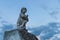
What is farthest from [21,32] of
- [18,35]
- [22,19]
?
[22,19]

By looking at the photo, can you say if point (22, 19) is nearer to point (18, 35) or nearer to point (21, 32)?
point (21, 32)

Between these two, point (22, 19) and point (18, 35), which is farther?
point (22, 19)

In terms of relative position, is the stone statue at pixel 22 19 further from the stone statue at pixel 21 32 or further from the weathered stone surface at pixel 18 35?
the weathered stone surface at pixel 18 35

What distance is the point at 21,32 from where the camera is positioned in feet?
43.9

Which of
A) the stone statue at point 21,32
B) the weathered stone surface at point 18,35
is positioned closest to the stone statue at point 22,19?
the stone statue at point 21,32

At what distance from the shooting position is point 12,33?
13398mm

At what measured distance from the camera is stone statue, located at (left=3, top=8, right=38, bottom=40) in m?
13.3

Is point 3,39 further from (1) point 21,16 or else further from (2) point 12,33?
(1) point 21,16

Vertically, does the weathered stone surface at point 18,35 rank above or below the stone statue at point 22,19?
below

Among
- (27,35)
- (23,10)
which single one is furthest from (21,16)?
(27,35)

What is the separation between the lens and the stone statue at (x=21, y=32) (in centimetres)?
1327

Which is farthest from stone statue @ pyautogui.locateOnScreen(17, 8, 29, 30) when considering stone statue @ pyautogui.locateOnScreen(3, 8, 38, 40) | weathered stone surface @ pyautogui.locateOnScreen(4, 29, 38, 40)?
weathered stone surface @ pyautogui.locateOnScreen(4, 29, 38, 40)

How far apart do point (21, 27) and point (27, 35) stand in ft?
2.06

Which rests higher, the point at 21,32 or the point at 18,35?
the point at 21,32
